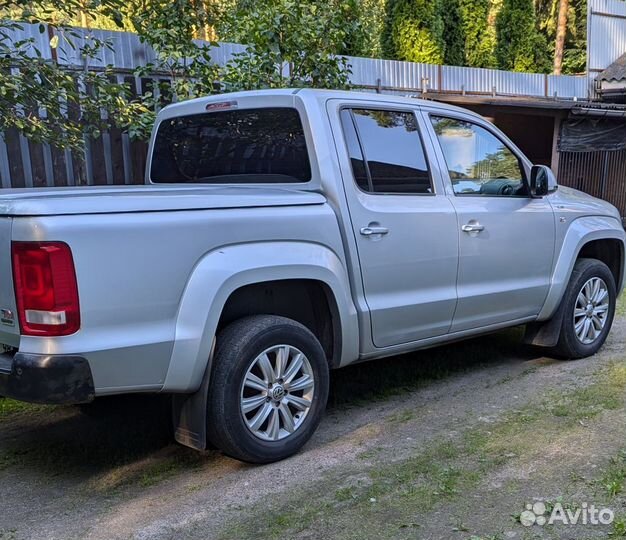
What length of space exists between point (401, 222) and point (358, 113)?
0.74m

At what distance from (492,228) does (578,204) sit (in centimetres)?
119

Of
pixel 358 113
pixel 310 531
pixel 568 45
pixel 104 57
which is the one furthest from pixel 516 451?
pixel 568 45

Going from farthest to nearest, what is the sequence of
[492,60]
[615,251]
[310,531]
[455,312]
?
1. [492,60]
2. [615,251]
3. [455,312]
4. [310,531]

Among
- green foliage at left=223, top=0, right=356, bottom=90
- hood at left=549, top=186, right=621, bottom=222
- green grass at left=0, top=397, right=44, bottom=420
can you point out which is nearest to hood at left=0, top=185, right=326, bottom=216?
green grass at left=0, top=397, right=44, bottom=420

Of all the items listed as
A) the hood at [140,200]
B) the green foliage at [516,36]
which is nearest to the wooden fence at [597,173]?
the hood at [140,200]

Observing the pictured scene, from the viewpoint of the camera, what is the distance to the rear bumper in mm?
2877

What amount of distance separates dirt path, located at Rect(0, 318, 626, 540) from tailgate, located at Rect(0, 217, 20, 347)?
87 centimetres

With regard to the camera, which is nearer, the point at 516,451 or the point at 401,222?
the point at 516,451

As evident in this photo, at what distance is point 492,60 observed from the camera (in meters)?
22.6

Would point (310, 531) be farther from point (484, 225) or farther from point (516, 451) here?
point (484, 225)

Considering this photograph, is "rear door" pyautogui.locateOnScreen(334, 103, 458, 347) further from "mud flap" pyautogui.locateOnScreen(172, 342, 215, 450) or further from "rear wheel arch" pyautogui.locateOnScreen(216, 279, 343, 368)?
"mud flap" pyautogui.locateOnScreen(172, 342, 215, 450)

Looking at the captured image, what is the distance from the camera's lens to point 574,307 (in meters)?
5.46

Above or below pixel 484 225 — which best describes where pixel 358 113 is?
above

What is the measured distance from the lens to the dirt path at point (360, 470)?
3004 mm
